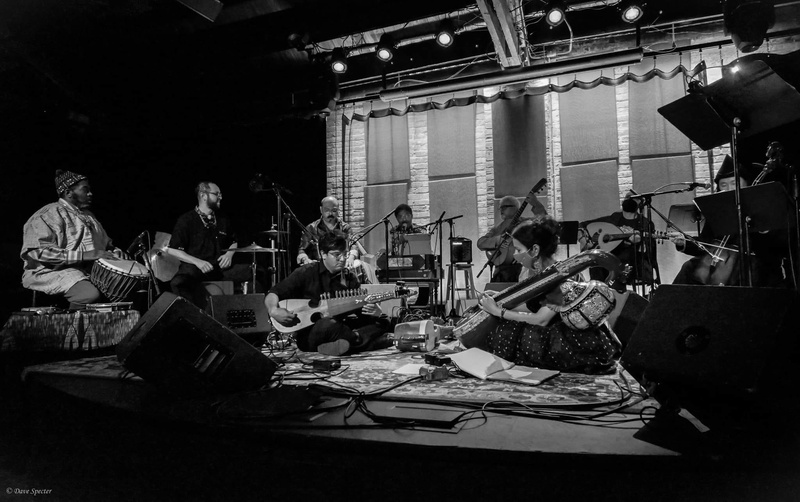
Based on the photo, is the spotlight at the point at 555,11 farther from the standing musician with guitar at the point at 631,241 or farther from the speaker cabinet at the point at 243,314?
the speaker cabinet at the point at 243,314

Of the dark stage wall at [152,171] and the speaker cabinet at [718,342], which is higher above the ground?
the dark stage wall at [152,171]

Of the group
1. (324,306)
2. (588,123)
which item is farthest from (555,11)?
(324,306)

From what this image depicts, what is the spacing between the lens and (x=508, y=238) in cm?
679

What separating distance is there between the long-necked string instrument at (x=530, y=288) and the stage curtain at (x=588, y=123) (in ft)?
15.0

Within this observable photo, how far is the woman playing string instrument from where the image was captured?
321 centimetres

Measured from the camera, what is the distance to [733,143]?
300 centimetres

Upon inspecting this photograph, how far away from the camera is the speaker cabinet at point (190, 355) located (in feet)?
7.24

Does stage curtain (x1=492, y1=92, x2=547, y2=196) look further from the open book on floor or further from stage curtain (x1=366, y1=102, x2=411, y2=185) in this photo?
the open book on floor

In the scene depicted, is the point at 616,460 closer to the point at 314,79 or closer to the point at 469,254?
the point at 469,254

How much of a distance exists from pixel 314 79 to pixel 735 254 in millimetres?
7184

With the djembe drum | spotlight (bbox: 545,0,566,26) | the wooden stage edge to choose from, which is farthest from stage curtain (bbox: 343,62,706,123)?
the wooden stage edge

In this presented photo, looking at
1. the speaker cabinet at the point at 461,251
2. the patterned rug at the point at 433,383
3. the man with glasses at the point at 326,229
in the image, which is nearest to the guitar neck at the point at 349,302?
the patterned rug at the point at 433,383

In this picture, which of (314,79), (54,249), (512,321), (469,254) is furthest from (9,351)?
(314,79)

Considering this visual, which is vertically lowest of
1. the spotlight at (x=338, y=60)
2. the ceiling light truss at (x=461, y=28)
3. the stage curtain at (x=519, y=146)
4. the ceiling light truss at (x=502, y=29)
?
the stage curtain at (x=519, y=146)
